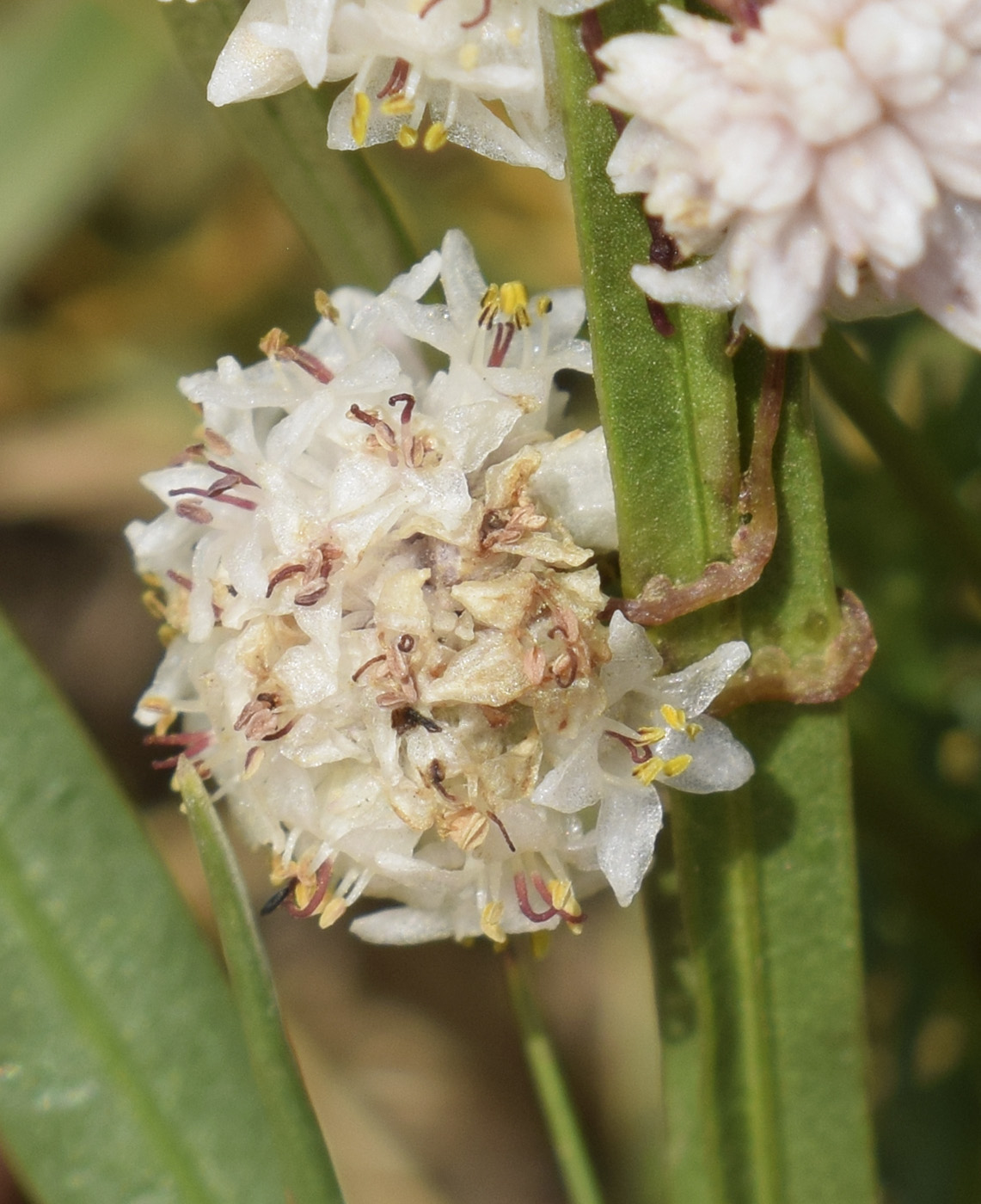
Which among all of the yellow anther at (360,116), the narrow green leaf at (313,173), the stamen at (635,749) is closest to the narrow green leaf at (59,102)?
the narrow green leaf at (313,173)

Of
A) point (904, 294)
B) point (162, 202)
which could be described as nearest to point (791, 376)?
point (904, 294)

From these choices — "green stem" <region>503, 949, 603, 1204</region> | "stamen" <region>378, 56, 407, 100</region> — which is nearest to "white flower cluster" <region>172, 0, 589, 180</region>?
"stamen" <region>378, 56, 407, 100</region>

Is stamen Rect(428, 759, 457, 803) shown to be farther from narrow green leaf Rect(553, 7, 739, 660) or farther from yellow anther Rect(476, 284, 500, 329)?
yellow anther Rect(476, 284, 500, 329)

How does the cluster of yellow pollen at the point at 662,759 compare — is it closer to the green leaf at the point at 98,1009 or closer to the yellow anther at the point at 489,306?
the yellow anther at the point at 489,306

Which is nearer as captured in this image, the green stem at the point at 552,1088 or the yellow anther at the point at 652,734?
the yellow anther at the point at 652,734

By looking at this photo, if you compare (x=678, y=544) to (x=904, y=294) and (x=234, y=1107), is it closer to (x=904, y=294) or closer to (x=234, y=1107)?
(x=904, y=294)

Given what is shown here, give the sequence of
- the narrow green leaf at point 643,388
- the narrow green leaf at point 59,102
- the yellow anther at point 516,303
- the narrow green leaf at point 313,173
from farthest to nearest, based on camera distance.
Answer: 1. the narrow green leaf at point 59,102
2. the narrow green leaf at point 313,173
3. the yellow anther at point 516,303
4. the narrow green leaf at point 643,388
